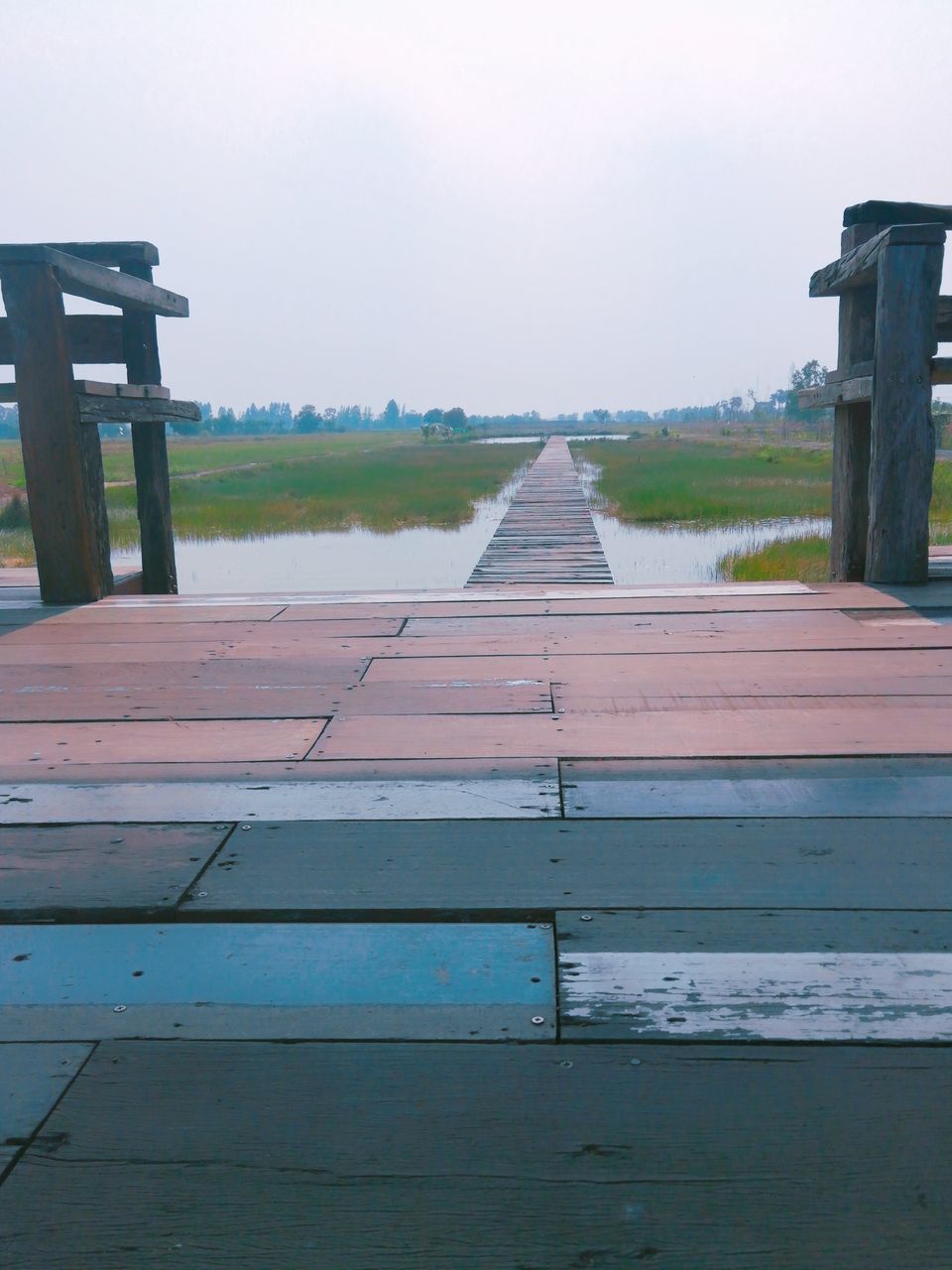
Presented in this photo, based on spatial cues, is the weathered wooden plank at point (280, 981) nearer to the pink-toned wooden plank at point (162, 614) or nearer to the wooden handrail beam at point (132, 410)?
the pink-toned wooden plank at point (162, 614)

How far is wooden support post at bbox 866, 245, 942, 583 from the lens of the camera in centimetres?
360

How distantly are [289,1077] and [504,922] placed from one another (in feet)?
1.36

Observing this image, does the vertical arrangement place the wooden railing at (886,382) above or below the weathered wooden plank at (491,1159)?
above

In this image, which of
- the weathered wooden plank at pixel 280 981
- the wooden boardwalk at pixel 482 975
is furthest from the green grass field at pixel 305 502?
the weathered wooden plank at pixel 280 981

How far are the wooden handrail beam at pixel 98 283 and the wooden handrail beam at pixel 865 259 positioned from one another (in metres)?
2.75

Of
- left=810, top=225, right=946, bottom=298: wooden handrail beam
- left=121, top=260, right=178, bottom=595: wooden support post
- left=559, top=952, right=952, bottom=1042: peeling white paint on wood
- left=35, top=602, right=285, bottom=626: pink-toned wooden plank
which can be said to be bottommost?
left=559, top=952, right=952, bottom=1042: peeling white paint on wood

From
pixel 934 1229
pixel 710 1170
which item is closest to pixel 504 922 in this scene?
pixel 710 1170

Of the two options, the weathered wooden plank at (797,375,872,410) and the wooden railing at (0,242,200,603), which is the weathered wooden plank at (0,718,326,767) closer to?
the wooden railing at (0,242,200,603)

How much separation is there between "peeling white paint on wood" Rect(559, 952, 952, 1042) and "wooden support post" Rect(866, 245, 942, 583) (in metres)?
2.64

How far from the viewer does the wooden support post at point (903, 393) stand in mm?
3598

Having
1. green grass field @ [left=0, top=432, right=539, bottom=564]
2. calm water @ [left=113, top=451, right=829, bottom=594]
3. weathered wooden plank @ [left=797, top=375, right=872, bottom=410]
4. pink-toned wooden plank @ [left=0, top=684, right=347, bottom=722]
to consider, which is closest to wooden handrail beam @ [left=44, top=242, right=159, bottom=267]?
pink-toned wooden plank @ [left=0, top=684, right=347, bottom=722]

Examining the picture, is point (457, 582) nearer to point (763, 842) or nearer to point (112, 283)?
point (112, 283)

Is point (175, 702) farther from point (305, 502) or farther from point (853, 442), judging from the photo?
point (305, 502)

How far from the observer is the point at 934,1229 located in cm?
95
